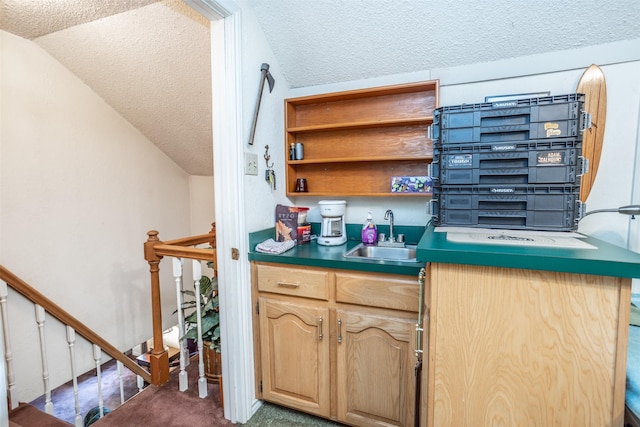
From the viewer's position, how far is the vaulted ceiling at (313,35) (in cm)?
136

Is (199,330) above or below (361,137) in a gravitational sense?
below

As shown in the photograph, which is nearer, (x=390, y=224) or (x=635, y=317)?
(x=635, y=317)

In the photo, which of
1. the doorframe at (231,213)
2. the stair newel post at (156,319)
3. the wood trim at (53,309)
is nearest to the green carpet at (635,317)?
the doorframe at (231,213)

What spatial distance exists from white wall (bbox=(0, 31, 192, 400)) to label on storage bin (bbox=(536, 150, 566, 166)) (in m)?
2.92

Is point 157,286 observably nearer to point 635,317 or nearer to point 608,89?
point 635,317

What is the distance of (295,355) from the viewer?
1.49 m

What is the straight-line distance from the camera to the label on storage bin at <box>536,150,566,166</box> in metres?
1.06

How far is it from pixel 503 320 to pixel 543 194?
0.58 m

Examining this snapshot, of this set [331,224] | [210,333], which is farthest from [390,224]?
[210,333]

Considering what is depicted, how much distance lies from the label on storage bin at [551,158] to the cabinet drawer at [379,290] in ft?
2.09

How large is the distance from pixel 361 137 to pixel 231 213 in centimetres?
94

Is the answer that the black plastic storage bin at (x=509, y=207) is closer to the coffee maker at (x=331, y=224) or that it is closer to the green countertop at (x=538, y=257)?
the green countertop at (x=538, y=257)

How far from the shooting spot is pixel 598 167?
4.77 ft

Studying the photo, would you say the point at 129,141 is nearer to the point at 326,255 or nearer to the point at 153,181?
the point at 153,181
